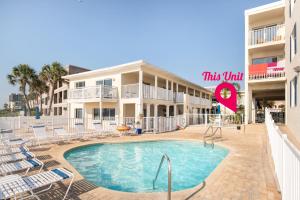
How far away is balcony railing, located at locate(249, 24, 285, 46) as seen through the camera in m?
16.0

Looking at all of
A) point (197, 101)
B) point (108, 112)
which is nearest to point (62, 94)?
point (108, 112)

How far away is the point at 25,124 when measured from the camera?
59.7ft

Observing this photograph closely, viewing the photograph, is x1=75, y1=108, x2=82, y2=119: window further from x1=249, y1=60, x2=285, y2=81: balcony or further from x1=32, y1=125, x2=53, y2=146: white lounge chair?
x1=249, y1=60, x2=285, y2=81: balcony

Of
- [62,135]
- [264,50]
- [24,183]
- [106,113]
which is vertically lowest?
[62,135]

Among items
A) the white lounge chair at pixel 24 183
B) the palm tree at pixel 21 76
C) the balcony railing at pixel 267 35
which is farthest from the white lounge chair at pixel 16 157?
the palm tree at pixel 21 76

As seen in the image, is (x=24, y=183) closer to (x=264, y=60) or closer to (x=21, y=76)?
(x=264, y=60)

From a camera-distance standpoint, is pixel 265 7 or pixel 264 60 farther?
pixel 264 60

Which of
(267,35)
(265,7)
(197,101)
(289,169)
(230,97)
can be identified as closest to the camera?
(289,169)

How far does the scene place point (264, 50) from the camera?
17438 millimetres

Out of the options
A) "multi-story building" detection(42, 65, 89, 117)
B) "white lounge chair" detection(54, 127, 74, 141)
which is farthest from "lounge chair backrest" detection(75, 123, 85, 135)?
"multi-story building" detection(42, 65, 89, 117)

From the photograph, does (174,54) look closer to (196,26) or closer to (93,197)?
(196,26)

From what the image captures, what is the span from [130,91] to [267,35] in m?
14.0

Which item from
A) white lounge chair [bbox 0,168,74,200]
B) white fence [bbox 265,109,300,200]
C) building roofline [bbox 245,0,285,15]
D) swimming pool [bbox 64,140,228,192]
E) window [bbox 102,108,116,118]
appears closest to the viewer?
white fence [bbox 265,109,300,200]

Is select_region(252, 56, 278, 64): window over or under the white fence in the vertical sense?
over
